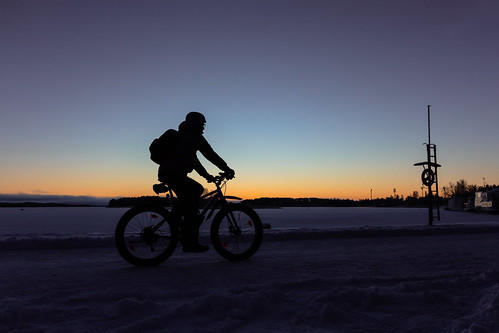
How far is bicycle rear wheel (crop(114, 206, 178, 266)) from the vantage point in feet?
15.0

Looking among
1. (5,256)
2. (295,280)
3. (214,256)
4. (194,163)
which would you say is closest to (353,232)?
(214,256)

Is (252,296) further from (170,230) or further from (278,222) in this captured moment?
(278,222)

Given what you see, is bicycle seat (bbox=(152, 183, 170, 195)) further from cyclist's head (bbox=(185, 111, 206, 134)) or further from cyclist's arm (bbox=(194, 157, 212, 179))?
cyclist's head (bbox=(185, 111, 206, 134))

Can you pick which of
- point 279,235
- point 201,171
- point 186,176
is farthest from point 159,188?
point 279,235

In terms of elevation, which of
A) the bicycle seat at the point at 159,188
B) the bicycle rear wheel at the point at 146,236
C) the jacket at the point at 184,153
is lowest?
the bicycle rear wheel at the point at 146,236

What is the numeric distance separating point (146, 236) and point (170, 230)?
32 centimetres

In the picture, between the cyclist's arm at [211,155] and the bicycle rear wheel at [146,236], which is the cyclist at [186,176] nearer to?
the cyclist's arm at [211,155]

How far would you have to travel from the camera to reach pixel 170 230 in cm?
477

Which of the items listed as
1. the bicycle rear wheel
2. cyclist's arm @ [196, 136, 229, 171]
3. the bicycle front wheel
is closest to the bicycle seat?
the bicycle rear wheel

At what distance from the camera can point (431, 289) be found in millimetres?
3020

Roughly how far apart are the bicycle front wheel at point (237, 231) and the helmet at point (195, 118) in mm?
1339

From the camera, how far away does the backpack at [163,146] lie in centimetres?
477

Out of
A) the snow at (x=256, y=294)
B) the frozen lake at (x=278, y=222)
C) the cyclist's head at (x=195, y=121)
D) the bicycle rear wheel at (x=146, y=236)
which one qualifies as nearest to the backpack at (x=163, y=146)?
the cyclist's head at (x=195, y=121)

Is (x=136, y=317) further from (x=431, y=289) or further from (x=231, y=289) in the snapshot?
(x=431, y=289)
